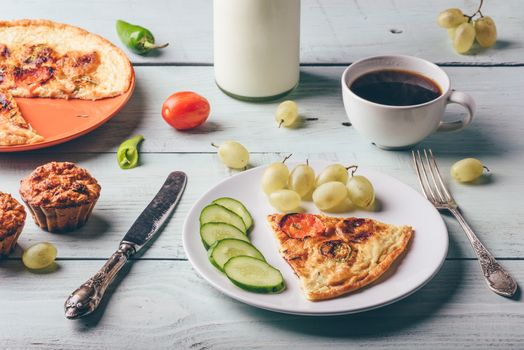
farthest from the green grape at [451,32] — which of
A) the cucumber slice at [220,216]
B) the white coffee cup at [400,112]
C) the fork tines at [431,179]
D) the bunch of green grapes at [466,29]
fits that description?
the cucumber slice at [220,216]

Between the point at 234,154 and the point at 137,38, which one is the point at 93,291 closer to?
the point at 234,154

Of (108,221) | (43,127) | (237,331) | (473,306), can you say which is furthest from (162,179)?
(473,306)

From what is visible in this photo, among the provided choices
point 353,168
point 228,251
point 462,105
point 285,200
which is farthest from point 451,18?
point 228,251

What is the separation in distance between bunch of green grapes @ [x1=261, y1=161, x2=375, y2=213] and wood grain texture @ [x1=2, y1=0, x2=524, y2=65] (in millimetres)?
763

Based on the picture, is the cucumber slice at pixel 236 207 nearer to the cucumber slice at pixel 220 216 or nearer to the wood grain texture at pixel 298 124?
the cucumber slice at pixel 220 216

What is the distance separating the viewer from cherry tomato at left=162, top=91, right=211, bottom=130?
7.13 ft

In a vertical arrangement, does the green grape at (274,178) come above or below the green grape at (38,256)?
above

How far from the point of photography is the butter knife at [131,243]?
1.59 m

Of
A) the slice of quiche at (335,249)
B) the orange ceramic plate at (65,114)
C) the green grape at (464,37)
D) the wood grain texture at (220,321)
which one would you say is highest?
the green grape at (464,37)

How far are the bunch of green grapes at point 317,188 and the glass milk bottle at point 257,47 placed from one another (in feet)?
1.43

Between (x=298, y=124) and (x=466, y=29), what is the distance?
70 centimetres

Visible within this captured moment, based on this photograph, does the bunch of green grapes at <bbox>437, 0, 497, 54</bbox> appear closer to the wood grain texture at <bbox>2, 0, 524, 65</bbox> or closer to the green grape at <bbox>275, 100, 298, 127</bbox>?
the wood grain texture at <bbox>2, 0, 524, 65</bbox>

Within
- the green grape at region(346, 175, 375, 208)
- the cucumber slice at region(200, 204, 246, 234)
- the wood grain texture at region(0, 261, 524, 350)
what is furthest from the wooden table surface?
the green grape at region(346, 175, 375, 208)

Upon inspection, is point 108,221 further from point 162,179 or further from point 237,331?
point 237,331
